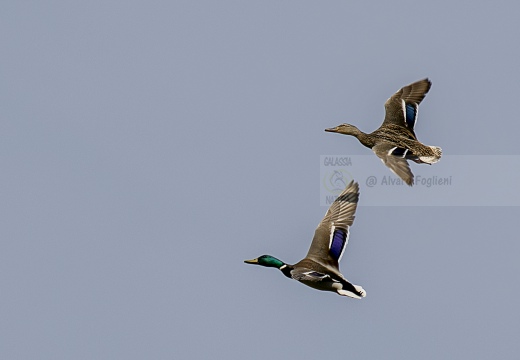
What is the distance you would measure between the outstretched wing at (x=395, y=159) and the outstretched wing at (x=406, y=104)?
1.53m

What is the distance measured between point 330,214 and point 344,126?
2.83 m

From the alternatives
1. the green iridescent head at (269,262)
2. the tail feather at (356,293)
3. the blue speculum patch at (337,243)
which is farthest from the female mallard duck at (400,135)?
the green iridescent head at (269,262)

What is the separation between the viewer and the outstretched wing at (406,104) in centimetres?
2583

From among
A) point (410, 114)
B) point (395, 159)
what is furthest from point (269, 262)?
point (410, 114)

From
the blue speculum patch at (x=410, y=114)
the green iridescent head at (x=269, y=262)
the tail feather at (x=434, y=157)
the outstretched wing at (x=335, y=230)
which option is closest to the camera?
the outstretched wing at (x=335, y=230)

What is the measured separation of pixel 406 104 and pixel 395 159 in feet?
11.1

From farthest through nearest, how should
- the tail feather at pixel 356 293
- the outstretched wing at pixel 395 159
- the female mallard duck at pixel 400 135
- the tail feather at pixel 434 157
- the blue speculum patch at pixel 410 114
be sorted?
the blue speculum patch at pixel 410 114
the tail feather at pixel 434 157
the female mallard duck at pixel 400 135
the outstretched wing at pixel 395 159
the tail feather at pixel 356 293

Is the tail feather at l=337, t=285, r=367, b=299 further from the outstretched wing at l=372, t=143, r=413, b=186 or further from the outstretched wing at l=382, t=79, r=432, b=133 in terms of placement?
the outstretched wing at l=382, t=79, r=432, b=133

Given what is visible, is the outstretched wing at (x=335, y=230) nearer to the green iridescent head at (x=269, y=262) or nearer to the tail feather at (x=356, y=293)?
the green iridescent head at (x=269, y=262)

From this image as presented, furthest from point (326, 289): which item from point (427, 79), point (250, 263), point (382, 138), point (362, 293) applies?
point (427, 79)

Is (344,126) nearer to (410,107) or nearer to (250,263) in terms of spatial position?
(410,107)

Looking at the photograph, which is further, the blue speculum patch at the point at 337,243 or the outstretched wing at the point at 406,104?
the outstretched wing at the point at 406,104

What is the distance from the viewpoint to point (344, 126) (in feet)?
86.7

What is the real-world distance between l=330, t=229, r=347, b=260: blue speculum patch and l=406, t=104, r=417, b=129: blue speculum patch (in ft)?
11.0
